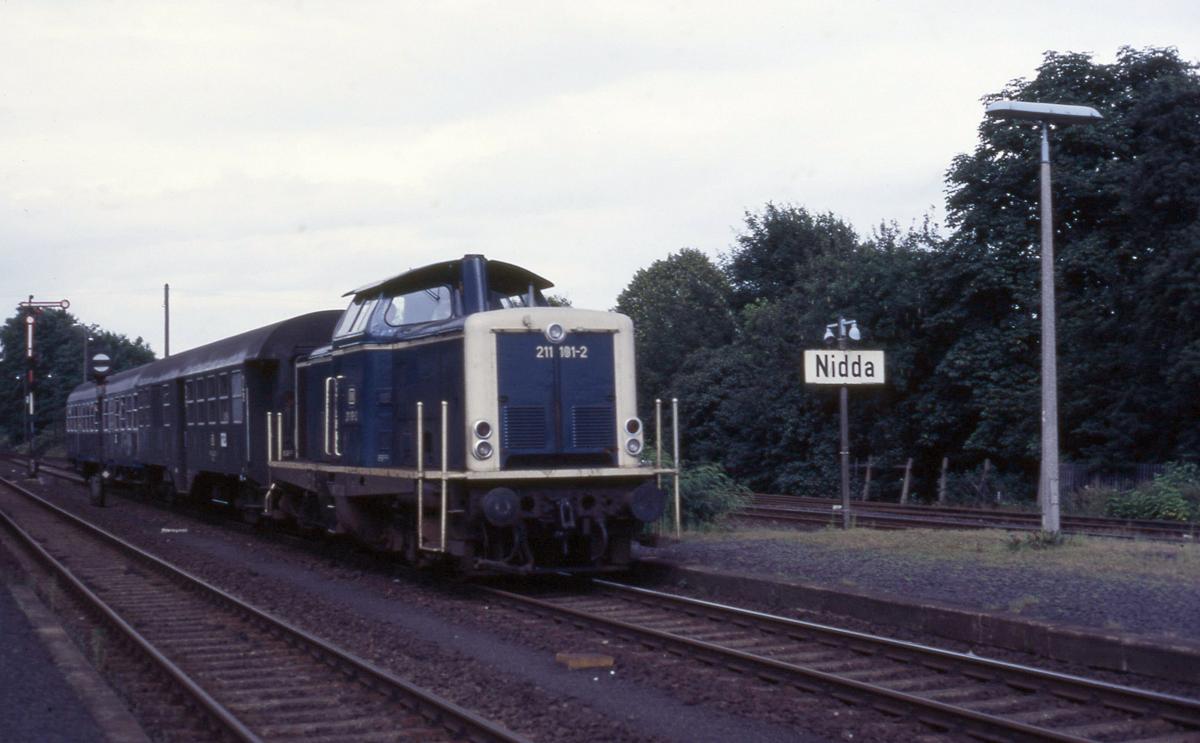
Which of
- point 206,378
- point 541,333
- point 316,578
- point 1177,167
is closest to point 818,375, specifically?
point 541,333

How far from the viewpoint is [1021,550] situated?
13.8 metres

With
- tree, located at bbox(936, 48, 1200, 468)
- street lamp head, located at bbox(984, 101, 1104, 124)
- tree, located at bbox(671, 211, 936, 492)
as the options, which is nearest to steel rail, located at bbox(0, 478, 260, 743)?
street lamp head, located at bbox(984, 101, 1104, 124)

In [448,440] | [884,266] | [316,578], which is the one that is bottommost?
[316,578]

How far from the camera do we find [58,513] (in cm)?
2472

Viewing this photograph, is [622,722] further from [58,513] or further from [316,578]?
[58,513]

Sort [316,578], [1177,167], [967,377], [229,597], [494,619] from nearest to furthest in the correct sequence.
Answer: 1. [494,619]
2. [229,597]
3. [316,578]
4. [1177,167]
5. [967,377]

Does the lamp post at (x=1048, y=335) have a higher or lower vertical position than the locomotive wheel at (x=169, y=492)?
higher

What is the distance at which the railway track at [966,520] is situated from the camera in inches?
725

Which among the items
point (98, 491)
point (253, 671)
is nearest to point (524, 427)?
point (253, 671)

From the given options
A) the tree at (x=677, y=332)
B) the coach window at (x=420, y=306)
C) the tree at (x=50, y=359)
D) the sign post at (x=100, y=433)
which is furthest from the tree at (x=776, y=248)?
the tree at (x=50, y=359)

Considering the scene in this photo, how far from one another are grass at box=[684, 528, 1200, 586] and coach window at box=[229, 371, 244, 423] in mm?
7406

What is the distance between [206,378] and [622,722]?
54.4 ft

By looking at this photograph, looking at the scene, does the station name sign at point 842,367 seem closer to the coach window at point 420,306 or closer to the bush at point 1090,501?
the coach window at point 420,306

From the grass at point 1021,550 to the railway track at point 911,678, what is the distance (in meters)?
3.77
